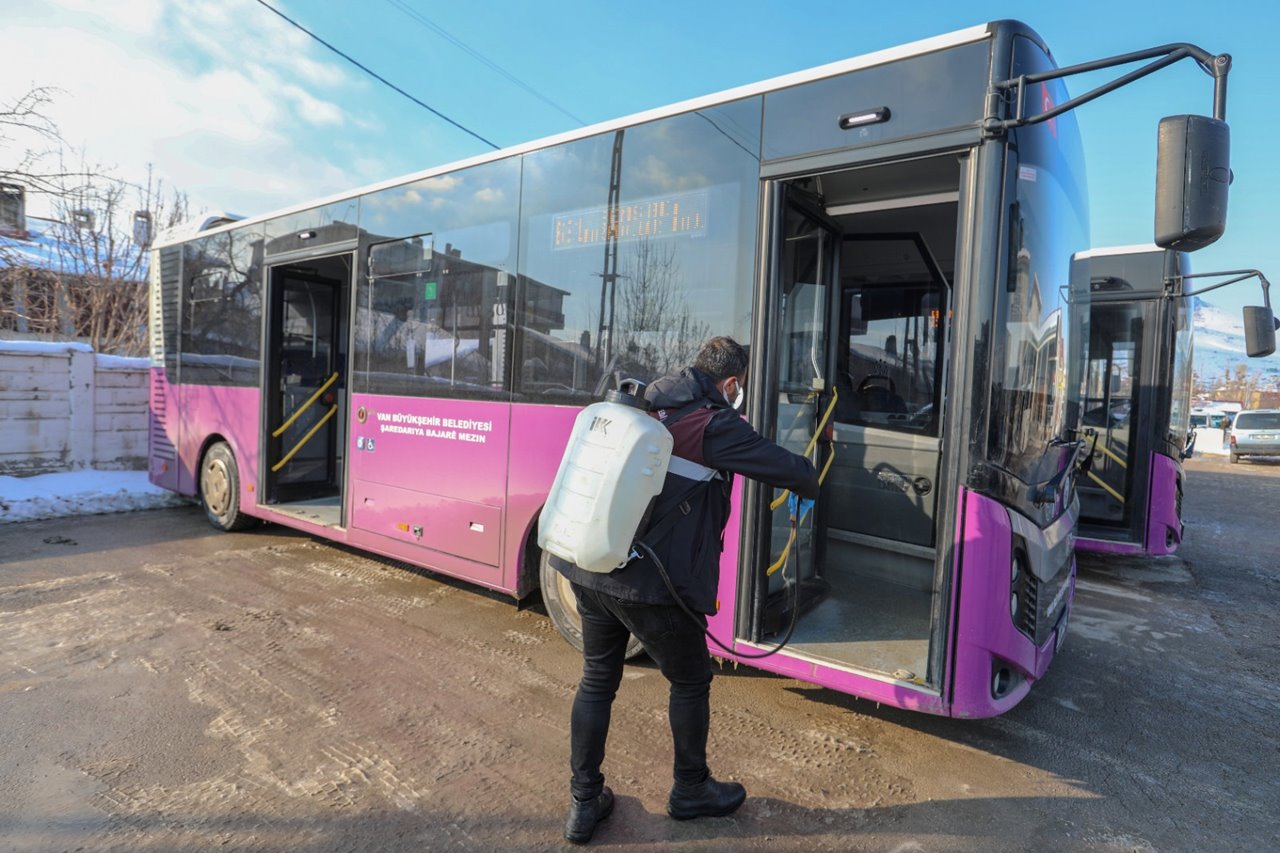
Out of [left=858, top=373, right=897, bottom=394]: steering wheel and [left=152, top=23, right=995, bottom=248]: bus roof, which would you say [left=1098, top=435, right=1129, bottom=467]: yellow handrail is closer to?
[left=858, top=373, right=897, bottom=394]: steering wheel

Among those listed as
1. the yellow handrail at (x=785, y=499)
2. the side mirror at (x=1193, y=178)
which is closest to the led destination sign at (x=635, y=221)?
the yellow handrail at (x=785, y=499)

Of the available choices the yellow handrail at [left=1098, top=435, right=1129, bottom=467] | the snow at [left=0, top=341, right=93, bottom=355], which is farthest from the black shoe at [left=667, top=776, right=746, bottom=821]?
the snow at [left=0, top=341, right=93, bottom=355]

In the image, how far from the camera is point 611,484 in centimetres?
235

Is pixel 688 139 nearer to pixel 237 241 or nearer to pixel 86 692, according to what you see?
pixel 86 692

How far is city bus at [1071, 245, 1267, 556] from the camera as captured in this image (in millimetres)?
7152

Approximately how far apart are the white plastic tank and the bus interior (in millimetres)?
1210

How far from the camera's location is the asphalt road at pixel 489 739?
8.95 ft

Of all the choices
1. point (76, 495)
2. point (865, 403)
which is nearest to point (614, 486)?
point (865, 403)

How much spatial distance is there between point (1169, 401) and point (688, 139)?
6199mm

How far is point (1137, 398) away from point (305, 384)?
8770 millimetres

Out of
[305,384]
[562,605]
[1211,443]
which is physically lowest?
[562,605]

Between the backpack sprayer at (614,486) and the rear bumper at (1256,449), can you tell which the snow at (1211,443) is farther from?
the backpack sprayer at (614,486)

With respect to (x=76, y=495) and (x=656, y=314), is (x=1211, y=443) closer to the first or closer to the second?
(x=656, y=314)

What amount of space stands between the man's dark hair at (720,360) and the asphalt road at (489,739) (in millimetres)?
1748
